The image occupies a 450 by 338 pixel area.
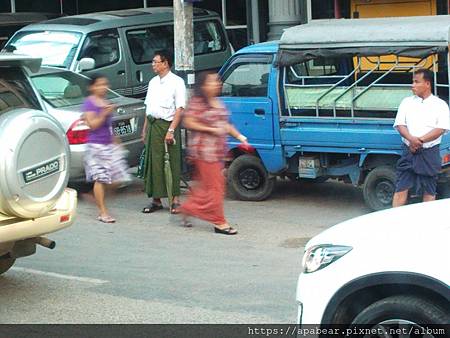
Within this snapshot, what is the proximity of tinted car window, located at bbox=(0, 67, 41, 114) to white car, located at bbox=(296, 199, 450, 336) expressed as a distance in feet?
9.17

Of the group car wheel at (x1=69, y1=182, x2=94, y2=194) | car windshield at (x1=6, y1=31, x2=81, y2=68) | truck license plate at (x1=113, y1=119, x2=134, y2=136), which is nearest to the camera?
truck license plate at (x1=113, y1=119, x2=134, y2=136)

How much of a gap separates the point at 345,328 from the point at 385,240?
21.5 inches

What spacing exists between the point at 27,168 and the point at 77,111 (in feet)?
15.3

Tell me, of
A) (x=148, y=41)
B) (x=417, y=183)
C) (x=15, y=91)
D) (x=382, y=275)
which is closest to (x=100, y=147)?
(x=15, y=91)

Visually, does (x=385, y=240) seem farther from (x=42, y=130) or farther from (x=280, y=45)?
(x=280, y=45)

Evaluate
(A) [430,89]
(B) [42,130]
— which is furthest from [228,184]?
(B) [42,130]

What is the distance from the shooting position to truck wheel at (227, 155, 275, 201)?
1066 cm

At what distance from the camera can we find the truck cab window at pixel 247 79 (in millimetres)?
10547

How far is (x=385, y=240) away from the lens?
479 centimetres

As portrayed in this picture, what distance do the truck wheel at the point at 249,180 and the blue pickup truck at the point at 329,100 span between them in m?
0.01

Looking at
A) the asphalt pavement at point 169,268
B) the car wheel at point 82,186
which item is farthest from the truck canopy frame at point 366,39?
the car wheel at point 82,186

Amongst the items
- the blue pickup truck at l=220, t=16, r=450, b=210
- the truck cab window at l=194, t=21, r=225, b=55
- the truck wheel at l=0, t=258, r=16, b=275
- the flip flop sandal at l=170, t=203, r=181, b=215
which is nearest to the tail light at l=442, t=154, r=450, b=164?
the blue pickup truck at l=220, t=16, r=450, b=210

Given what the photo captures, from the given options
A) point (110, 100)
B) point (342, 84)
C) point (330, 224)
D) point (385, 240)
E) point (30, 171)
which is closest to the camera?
point (385, 240)

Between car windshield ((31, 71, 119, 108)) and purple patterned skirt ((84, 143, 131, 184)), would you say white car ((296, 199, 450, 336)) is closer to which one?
purple patterned skirt ((84, 143, 131, 184))
